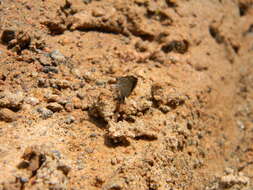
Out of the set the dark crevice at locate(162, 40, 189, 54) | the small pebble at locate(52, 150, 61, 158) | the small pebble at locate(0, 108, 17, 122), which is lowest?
the small pebble at locate(52, 150, 61, 158)

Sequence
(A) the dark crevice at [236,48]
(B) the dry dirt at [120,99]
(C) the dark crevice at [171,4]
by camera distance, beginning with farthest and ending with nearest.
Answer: (A) the dark crevice at [236,48] → (C) the dark crevice at [171,4] → (B) the dry dirt at [120,99]

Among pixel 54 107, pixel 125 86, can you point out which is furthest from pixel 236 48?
pixel 54 107

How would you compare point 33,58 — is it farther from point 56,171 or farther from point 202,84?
point 202,84

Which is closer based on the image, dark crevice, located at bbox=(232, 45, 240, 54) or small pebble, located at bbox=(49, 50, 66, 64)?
small pebble, located at bbox=(49, 50, 66, 64)

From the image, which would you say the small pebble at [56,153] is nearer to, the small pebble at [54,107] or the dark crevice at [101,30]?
the small pebble at [54,107]

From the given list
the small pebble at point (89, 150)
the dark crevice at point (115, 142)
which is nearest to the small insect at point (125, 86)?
the dark crevice at point (115, 142)

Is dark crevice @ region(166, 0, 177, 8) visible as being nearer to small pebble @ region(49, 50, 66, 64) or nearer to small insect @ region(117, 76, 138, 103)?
small insect @ region(117, 76, 138, 103)

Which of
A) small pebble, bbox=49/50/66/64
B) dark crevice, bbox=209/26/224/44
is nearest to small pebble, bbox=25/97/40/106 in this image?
small pebble, bbox=49/50/66/64
